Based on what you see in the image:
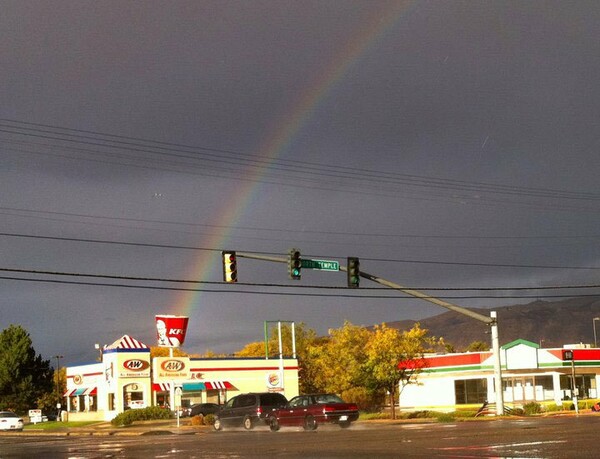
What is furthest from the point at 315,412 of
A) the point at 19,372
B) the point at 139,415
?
the point at 19,372

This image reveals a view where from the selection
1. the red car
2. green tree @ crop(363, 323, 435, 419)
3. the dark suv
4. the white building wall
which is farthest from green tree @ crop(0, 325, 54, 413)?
the red car

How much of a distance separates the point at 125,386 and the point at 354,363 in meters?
27.2

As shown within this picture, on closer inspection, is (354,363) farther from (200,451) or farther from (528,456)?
(528,456)

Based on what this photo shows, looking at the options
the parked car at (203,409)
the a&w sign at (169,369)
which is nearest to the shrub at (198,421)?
the parked car at (203,409)

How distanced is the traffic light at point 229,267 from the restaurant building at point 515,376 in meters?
38.0

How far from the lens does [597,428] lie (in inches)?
1220

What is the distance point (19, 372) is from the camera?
112 metres

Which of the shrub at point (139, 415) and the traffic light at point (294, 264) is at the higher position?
the traffic light at point (294, 264)

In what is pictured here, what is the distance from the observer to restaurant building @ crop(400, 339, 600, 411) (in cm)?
7575

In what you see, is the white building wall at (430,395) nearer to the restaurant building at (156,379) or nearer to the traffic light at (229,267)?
the restaurant building at (156,379)

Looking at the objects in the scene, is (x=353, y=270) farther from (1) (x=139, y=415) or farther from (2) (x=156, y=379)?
(2) (x=156, y=379)

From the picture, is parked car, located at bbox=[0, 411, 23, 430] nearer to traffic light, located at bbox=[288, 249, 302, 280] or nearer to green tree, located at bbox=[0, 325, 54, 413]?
traffic light, located at bbox=[288, 249, 302, 280]

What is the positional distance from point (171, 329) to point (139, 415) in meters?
11.0

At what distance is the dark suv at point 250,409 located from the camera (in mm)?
45562
